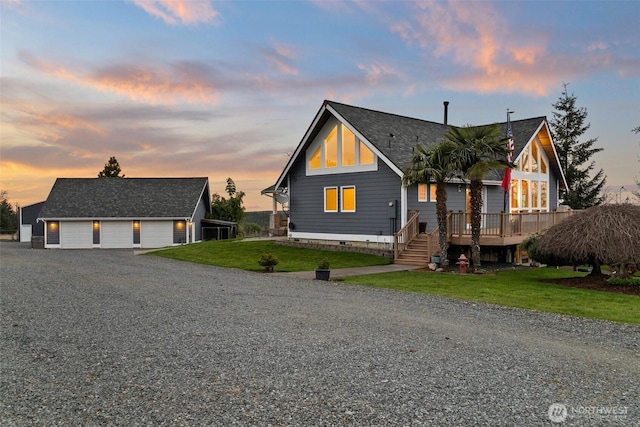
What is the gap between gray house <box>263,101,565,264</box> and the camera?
22.8 metres

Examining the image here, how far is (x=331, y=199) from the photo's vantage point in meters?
25.7

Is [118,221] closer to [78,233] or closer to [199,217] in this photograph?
[78,233]

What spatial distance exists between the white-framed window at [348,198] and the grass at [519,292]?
22.8ft

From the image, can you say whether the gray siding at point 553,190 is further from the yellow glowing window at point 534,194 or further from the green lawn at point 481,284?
the green lawn at point 481,284

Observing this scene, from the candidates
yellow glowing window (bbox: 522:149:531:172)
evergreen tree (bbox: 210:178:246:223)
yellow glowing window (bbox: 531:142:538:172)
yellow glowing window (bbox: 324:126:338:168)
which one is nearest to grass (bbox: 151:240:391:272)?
yellow glowing window (bbox: 324:126:338:168)

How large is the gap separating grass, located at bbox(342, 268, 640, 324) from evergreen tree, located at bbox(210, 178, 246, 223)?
33.2m

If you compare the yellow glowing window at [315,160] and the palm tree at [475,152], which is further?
the yellow glowing window at [315,160]

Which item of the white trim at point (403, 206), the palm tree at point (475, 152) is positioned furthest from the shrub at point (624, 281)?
the white trim at point (403, 206)

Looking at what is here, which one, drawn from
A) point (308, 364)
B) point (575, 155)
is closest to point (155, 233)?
point (308, 364)

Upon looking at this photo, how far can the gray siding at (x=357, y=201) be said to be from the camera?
22922mm

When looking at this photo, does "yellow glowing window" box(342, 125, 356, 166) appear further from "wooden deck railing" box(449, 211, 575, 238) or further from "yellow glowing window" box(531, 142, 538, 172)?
"yellow glowing window" box(531, 142, 538, 172)

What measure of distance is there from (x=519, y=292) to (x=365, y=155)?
11815 mm

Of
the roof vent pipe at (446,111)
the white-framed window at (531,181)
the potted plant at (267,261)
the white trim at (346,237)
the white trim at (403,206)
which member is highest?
the roof vent pipe at (446,111)

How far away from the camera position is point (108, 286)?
1495cm
